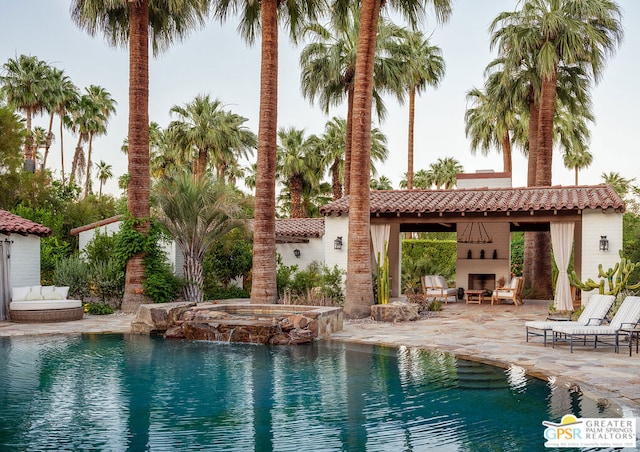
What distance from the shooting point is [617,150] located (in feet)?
95.8

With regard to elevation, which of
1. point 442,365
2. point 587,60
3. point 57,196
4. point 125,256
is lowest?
point 442,365

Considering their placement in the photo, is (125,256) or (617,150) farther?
(617,150)

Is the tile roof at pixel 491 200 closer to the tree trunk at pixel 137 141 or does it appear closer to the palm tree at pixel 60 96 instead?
the tree trunk at pixel 137 141

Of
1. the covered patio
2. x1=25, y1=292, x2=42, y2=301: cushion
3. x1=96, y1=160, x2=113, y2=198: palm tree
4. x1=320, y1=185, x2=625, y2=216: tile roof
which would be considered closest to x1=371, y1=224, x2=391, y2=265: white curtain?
the covered patio

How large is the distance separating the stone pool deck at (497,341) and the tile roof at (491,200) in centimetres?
307

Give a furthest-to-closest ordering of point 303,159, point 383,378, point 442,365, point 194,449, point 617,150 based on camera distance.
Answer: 1. point 303,159
2. point 617,150
3. point 442,365
4. point 383,378
5. point 194,449

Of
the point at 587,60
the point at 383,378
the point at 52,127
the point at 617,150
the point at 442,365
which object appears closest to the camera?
the point at 383,378

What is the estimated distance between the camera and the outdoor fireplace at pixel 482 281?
22797 mm

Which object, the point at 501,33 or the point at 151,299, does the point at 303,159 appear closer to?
the point at 501,33

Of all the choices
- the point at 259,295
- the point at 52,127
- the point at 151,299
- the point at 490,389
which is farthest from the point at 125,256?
the point at 52,127

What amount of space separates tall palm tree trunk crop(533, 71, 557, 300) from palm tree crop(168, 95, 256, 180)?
57.0 ft

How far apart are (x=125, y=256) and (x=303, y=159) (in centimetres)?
1957

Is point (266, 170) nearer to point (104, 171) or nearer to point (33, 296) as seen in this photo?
point (33, 296)

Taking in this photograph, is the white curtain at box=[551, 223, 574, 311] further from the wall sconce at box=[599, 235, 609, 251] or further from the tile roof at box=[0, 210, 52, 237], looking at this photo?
the tile roof at box=[0, 210, 52, 237]
